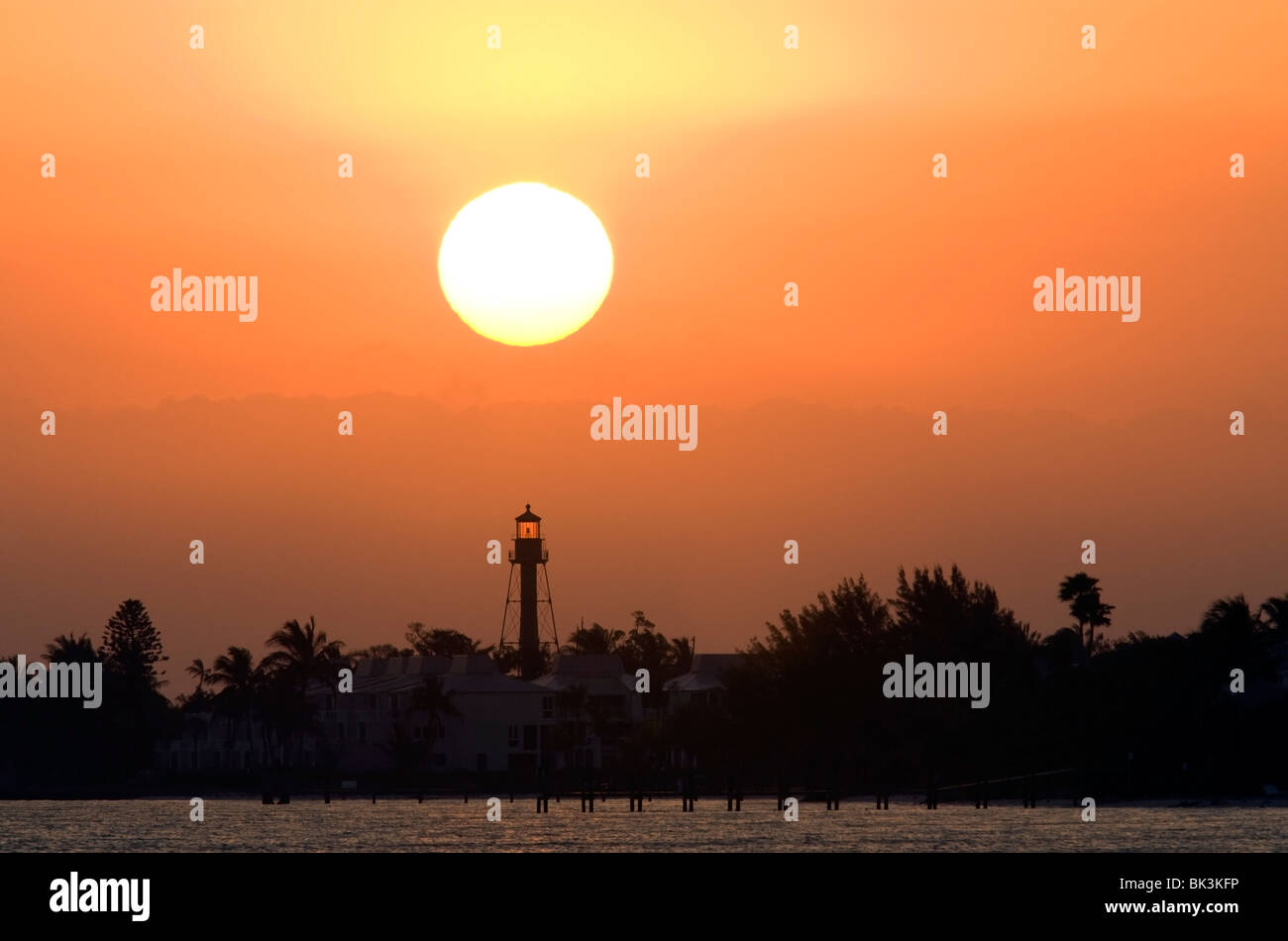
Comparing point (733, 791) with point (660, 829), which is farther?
point (733, 791)

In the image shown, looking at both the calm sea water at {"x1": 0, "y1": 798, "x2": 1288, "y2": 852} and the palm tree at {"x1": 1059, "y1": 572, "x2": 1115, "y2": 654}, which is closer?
the calm sea water at {"x1": 0, "y1": 798, "x2": 1288, "y2": 852}

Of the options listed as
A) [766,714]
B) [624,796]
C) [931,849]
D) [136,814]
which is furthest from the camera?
[624,796]

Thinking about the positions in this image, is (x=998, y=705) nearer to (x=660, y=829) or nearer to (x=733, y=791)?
(x=733, y=791)

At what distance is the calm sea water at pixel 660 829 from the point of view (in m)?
99.7

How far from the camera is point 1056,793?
162 meters

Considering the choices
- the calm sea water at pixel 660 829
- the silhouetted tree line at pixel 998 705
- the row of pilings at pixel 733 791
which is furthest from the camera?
the row of pilings at pixel 733 791

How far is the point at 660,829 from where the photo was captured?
122250 millimetres

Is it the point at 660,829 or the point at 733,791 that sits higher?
the point at 660,829

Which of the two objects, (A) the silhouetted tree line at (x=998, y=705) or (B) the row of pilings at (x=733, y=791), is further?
(B) the row of pilings at (x=733, y=791)

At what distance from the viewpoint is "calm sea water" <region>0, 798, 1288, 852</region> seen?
99688 mm

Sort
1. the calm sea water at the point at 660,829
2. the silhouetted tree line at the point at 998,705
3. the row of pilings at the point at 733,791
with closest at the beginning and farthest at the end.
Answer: the calm sea water at the point at 660,829, the silhouetted tree line at the point at 998,705, the row of pilings at the point at 733,791
